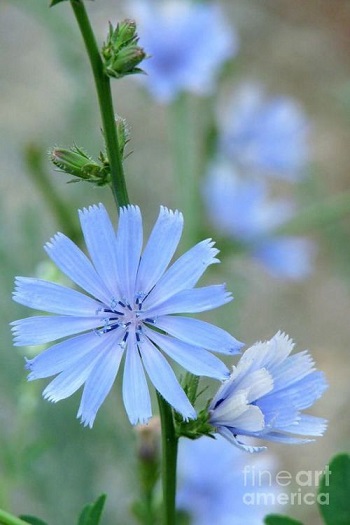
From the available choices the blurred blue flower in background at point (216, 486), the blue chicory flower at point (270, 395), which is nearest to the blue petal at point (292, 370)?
the blue chicory flower at point (270, 395)

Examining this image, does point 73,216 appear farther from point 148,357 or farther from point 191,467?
point 148,357

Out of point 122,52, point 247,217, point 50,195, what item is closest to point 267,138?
point 247,217

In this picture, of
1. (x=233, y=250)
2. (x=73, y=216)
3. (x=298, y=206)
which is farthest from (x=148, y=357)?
(x=298, y=206)

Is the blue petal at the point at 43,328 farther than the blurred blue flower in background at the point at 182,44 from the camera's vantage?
No

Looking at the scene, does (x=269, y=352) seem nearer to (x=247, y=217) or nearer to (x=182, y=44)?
(x=247, y=217)

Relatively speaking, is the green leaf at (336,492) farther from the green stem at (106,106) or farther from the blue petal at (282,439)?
the green stem at (106,106)

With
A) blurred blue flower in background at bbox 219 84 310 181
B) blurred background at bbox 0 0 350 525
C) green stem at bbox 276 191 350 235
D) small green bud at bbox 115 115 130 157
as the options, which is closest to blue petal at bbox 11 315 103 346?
small green bud at bbox 115 115 130 157

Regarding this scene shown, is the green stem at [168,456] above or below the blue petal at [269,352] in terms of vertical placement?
below
